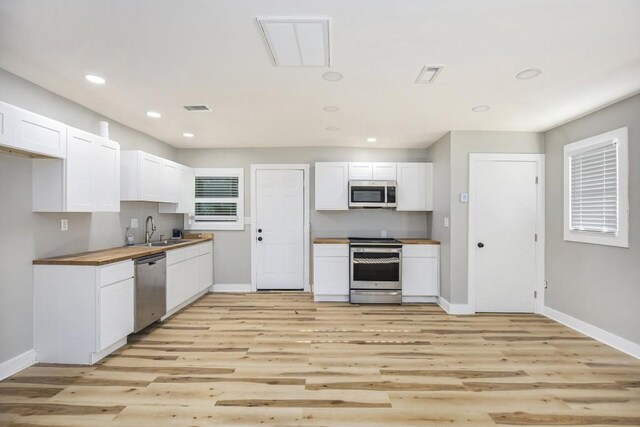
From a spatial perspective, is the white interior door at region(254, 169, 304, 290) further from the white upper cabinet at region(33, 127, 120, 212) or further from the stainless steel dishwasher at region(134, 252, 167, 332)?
the white upper cabinet at region(33, 127, 120, 212)

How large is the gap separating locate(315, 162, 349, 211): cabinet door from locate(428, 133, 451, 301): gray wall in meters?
1.38

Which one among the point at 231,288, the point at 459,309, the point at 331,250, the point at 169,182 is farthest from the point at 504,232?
the point at 169,182

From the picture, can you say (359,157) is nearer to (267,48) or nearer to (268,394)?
(267,48)

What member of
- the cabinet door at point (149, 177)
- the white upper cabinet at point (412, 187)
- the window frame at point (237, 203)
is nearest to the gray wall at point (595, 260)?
the white upper cabinet at point (412, 187)

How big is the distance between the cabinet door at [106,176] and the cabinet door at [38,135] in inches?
16.2

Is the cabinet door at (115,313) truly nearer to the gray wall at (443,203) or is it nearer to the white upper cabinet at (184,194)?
the white upper cabinet at (184,194)

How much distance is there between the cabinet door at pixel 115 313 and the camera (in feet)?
8.96

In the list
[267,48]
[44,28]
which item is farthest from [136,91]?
[267,48]

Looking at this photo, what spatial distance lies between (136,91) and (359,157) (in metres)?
3.36

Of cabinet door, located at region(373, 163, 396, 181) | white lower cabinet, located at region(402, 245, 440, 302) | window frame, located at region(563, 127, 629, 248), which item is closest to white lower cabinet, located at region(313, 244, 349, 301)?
white lower cabinet, located at region(402, 245, 440, 302)

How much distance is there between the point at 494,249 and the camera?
4.12m

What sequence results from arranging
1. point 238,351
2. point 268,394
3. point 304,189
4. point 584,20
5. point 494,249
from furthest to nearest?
point 304,189 → point 494,249 → point 238,351 → point 268,394 → point 584,20

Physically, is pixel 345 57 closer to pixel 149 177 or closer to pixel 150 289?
pixel 149 177

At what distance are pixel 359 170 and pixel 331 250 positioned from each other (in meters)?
1.35
